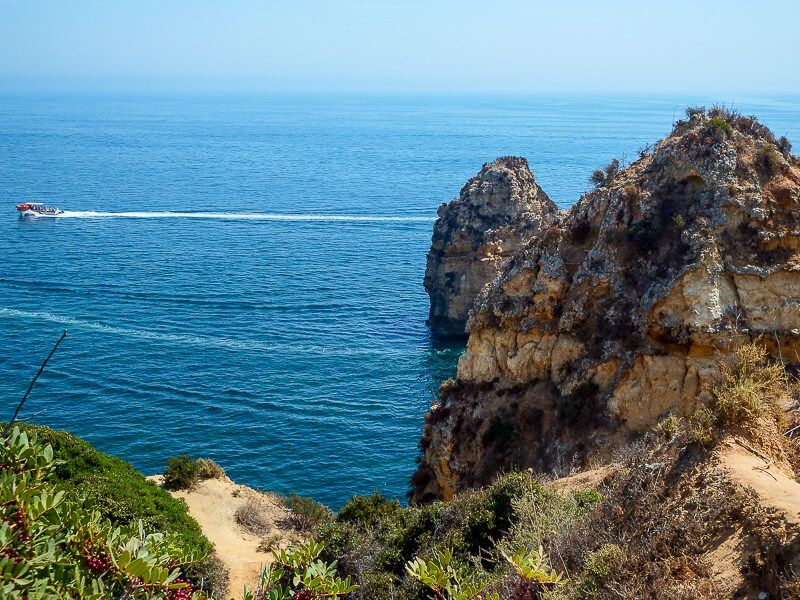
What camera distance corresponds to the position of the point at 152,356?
5359cm

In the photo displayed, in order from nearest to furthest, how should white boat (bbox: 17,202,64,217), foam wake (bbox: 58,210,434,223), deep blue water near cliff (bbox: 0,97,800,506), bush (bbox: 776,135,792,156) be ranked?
bush (bbox: 776,135,792,156)
deep blue water near cliff (bbox: 0,97,800,506)
white boat (bbox: 17,202,64,217)
foam wake (bbox: 58,210,434,223)

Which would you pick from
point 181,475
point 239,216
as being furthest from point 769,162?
point 239,216

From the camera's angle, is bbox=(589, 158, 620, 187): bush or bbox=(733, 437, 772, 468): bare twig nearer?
bbox=(733, 437, 772, 468): bare twig

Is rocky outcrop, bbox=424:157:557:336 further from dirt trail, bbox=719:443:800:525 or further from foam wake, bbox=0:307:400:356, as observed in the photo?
dirt trail, bbox=719:443:800:525

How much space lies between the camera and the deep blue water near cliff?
138 ft

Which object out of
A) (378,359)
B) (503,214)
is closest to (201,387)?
(378,359)

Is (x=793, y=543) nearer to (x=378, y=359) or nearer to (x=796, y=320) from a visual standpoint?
(x=796, y=320)

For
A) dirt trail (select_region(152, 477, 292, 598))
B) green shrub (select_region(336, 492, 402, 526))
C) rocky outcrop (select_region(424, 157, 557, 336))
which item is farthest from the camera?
rocky outcrop (select_region(424, 157, 557, 336))

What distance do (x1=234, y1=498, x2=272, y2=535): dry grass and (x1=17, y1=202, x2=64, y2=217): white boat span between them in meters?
78.3

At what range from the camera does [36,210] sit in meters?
95.9

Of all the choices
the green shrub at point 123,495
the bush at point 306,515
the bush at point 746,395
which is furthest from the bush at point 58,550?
the bush at point 306,515

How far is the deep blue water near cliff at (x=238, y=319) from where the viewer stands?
42.2 metres

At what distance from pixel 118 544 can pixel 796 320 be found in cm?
1958

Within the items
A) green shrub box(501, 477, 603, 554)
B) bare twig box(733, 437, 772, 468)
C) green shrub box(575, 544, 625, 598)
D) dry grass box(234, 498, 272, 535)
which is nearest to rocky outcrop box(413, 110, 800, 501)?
green shrub box(501, 477, 603, 554)
